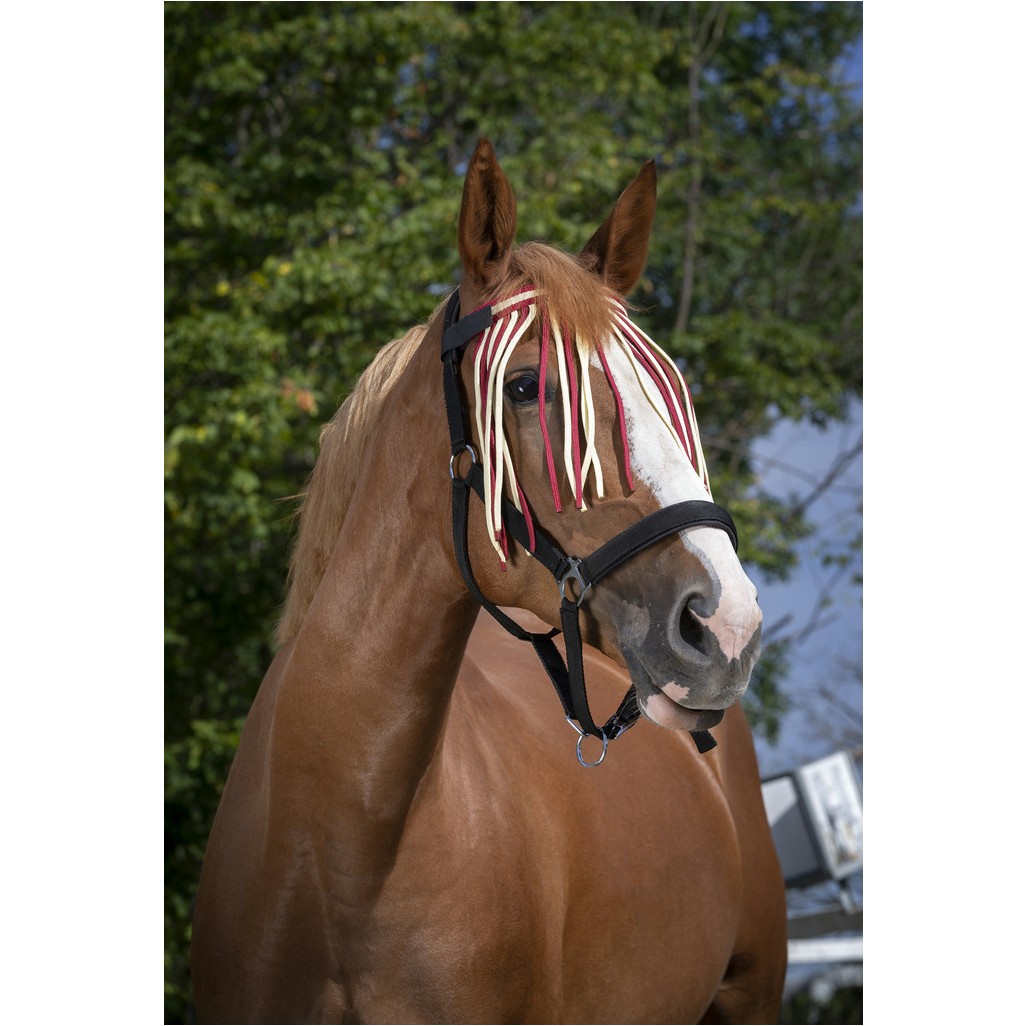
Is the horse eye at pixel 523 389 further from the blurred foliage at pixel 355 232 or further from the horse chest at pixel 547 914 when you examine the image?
the blurred foliage at pixel 355 232

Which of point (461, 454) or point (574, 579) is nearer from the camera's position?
point (574, 579)

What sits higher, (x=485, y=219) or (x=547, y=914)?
(x=485, y=219)

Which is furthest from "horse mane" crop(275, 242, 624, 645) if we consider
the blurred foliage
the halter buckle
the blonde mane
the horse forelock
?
the blurred foliage

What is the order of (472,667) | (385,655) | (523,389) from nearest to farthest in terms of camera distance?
1. (523,389)
2. (385,655)
3. (472,667)

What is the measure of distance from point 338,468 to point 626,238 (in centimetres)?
68

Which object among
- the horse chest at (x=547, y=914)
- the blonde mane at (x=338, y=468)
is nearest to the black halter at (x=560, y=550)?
the blonde mane at (x=338, y=468)

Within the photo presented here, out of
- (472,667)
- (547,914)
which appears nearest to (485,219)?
(472,667)

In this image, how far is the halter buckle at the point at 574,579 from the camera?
154cm

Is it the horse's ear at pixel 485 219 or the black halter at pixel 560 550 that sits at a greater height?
the horse's ear at pixel 485 219

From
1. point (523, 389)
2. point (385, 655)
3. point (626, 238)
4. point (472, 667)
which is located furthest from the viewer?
point (472, 667)

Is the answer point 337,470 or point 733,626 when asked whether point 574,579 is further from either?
point 337,470

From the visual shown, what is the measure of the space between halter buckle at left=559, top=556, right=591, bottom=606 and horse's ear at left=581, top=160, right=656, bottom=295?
603 mm

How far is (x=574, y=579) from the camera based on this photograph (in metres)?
1.56
